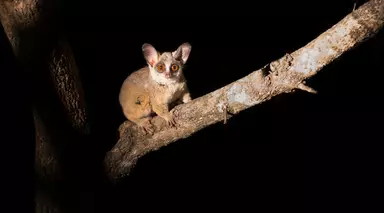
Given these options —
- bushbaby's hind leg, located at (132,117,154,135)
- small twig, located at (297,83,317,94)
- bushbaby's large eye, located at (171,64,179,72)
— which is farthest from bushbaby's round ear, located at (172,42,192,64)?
small twig, located at (297,83,317,94)

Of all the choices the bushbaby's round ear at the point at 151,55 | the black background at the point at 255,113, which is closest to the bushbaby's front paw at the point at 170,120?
the bushbaby's round ear at the point at 151,55

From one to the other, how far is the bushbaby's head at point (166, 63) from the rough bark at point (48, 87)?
722mm

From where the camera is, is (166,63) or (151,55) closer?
(166,63)

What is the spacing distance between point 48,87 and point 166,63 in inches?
40.3

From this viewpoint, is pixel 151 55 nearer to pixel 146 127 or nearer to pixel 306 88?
pixel 146 127

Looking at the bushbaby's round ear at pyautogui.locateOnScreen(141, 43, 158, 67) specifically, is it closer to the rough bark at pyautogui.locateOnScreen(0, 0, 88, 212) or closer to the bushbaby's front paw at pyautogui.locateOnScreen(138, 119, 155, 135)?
the bushbaby's front paw at pyautogui.locateOnScreen(138, 119, 155, 135)

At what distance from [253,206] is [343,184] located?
1117 mm

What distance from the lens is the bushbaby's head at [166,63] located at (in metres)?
2.84

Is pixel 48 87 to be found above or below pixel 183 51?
below

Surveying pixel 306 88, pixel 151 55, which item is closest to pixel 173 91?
pixel 151 55

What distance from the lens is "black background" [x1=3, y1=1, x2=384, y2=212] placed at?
4008 millimetres

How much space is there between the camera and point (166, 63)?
113 inches

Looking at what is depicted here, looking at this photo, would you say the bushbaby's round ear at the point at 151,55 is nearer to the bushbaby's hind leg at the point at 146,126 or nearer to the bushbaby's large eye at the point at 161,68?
the bushbaby's large eye at the point at 161,68

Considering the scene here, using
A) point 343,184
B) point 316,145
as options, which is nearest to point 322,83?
point 316,145
